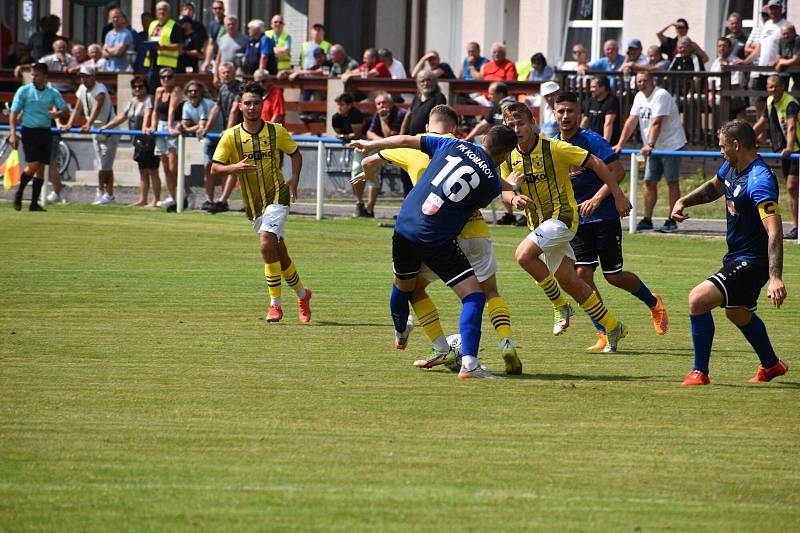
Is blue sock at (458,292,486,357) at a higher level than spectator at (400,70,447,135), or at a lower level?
lower

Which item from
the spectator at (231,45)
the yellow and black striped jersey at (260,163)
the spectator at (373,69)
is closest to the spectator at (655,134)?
the spectator at (373,69)

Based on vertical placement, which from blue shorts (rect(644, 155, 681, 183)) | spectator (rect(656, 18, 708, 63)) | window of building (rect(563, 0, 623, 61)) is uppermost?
window of building (rect(563, 0, 623, 61))

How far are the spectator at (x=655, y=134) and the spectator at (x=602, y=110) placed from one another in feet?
0.80

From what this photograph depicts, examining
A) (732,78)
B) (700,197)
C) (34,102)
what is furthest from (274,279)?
(732,78)

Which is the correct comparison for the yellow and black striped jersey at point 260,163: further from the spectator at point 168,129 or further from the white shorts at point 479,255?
the spectator at point 168,129

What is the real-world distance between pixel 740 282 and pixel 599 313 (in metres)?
2.08

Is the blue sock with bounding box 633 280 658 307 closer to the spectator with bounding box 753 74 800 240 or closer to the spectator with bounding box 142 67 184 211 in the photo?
the spectator with bounding box 753 74 800 240

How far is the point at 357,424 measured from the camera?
24.6 feet

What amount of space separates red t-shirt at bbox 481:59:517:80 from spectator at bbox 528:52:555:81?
344mm

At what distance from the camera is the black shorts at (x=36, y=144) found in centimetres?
2319

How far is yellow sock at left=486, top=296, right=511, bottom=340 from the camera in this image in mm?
9523

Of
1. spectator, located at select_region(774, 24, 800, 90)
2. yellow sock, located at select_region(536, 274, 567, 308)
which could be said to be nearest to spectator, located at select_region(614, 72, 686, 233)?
spectator, located at select_region(774, 24, 800, 90)

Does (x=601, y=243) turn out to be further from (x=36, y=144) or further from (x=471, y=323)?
(x=36, y=144)

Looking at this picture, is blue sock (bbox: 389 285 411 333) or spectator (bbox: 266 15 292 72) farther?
spectator (bbox: 266 15 292 72)
